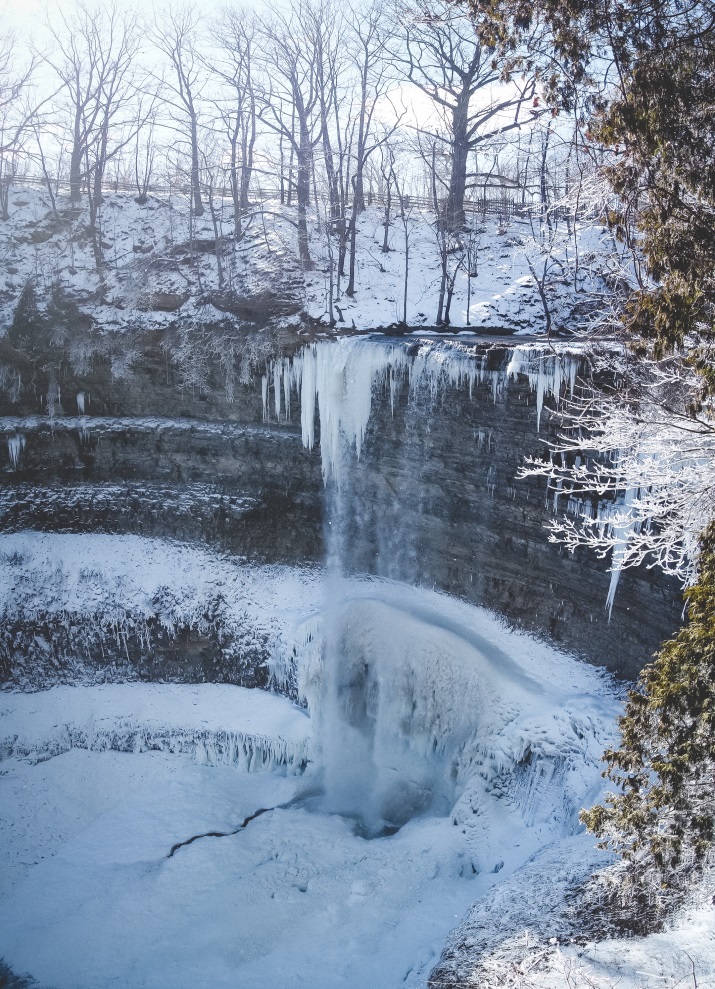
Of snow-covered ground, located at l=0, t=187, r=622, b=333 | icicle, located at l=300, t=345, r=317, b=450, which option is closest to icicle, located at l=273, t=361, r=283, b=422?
icicle, located at l=300, t=345, r=317, b=450

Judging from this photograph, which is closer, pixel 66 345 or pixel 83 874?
pixel 83 874

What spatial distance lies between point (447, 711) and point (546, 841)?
3.16 m

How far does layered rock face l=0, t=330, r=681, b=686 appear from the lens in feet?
42.4

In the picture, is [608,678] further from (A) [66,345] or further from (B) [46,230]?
(B) [46,230]

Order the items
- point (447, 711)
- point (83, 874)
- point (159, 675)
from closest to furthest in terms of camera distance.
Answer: point (83, 874) < point (447, 711) < point (159, 675)

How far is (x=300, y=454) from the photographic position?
54.8ft

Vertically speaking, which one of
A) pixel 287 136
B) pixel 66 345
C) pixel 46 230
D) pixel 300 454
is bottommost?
pixel 300 454

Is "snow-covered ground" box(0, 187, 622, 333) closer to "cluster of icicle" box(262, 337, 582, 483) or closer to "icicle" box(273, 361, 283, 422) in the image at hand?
"icicle" box(273, 361, 283, 422)

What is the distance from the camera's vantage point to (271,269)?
20.3 m

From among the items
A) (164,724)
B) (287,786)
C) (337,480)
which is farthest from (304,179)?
(287,786)

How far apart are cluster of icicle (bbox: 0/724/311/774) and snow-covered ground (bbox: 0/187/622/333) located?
402 inches

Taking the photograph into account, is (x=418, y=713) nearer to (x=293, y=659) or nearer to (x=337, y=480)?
(x=293, y=659)

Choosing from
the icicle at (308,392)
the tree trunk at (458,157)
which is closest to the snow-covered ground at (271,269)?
the tree trunk at (458,157)

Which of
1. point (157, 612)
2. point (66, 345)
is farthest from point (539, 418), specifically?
point (66, 345)
